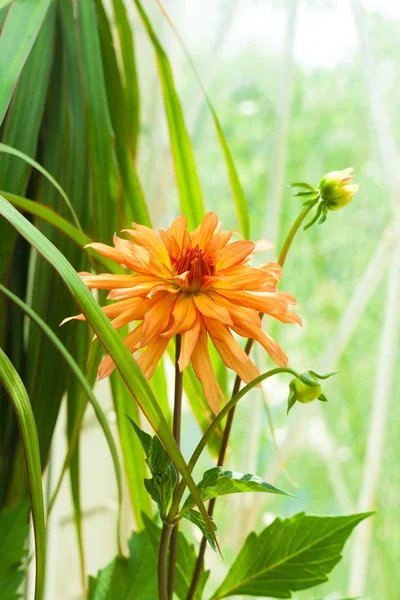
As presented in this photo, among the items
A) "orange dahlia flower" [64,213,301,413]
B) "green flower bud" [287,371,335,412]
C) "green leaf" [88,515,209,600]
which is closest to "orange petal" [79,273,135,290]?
"orange dahlia flower" [64,213,301,413]

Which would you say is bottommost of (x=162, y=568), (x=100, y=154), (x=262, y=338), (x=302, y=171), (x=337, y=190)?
(x=162, y=568)

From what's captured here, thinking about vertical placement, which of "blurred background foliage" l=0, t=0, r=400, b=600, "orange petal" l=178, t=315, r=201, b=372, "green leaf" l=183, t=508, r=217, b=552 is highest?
"blurred background foliage" l=0, t=0, r=400, b=600

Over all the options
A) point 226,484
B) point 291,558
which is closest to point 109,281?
point 226,484

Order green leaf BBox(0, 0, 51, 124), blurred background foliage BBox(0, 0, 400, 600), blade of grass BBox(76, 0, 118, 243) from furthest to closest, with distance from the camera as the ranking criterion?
blurred background foliage BBox(0, 0, 400, 600), blade of grass BBox(76, 0, 118, 243), green leaf BBox(0, 0, 51, 124)

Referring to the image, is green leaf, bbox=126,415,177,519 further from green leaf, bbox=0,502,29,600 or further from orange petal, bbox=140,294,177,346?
green leaf, bbox=0,502,29,600

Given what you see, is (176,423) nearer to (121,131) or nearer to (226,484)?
(226,484)

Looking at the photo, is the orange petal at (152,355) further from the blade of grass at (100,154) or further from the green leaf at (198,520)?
the blade of grass at (100,154)
